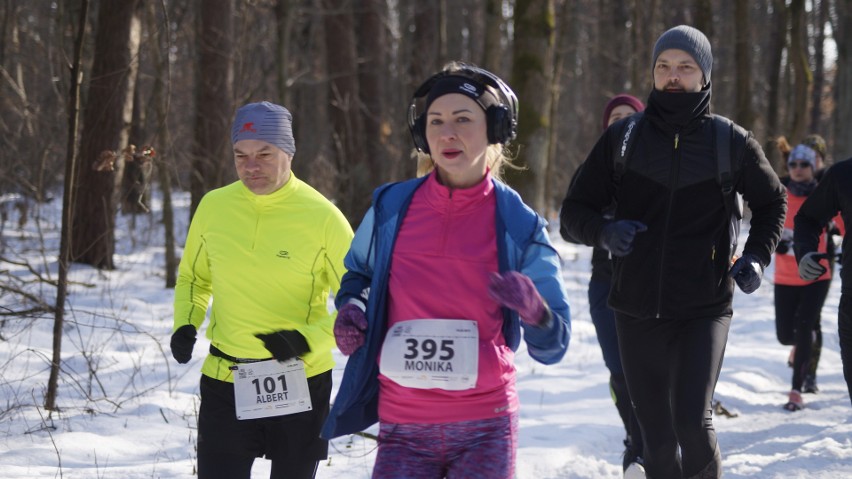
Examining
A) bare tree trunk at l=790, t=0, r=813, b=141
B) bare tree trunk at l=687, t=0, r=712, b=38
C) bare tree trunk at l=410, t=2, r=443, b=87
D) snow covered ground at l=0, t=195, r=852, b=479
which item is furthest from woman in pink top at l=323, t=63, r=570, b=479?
bare tree trunk at l=790, t=0, r=813, b=141

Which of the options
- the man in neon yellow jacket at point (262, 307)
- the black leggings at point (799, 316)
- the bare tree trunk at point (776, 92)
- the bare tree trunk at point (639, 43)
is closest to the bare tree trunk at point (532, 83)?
the black leggings at point (799, 316)

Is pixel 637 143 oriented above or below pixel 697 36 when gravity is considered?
below

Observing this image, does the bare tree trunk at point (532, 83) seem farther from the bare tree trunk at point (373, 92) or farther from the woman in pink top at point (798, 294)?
the bare tree trunk at point (373, 92)

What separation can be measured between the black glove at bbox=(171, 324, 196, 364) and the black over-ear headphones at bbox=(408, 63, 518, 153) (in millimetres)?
1247

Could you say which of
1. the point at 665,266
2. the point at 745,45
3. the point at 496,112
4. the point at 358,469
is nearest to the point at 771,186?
the point at 665,266

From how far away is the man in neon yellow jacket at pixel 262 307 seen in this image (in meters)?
3.62

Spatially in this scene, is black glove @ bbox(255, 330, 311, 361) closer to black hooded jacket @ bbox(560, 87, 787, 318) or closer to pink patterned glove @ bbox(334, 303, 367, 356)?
pink patterned glove @ bbox(334, 303, 367, 356)

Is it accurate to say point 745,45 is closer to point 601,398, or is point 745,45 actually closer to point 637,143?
point 601,398

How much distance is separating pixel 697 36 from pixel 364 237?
1.95 meters

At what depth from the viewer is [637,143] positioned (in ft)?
13.3

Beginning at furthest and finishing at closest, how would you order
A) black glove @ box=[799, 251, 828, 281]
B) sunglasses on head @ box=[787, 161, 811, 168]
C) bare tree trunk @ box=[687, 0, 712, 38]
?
bare tree trunk @ box=[687, 0, 712, 38] → sunglasses on head @ box=[787, 161, 811, 168] → black glove @ box=[799, 251, 828, 281]

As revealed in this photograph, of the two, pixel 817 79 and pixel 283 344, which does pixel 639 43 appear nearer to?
pixel 283 344

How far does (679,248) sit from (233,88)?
8295 mm

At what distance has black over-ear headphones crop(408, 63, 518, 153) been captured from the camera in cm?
301
